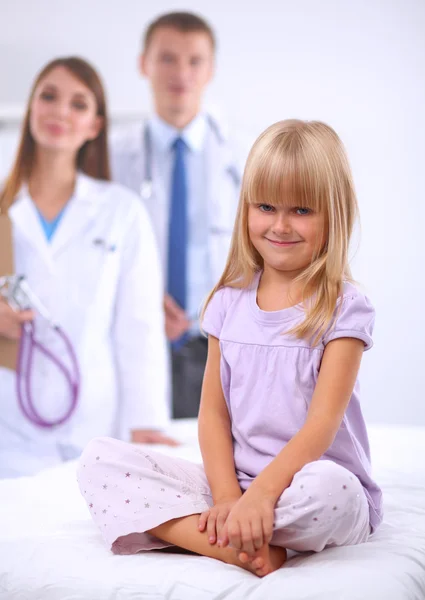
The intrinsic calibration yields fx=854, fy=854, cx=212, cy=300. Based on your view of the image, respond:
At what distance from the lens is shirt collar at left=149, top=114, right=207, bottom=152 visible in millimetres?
2777

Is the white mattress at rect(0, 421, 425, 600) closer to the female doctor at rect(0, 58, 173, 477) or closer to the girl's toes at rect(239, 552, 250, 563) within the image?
the girl's toes at rect(239, 552, 250, 563)

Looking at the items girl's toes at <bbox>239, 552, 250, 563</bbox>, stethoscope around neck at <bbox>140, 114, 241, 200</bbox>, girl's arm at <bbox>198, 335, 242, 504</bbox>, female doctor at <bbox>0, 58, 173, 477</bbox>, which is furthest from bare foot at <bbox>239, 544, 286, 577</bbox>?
stethoscope around neck at <bbox>140, 114, 241, 200</bbox>

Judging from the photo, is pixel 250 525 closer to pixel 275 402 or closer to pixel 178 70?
pixel 275 402

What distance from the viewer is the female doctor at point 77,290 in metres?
2.57

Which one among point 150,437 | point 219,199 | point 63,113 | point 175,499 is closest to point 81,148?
point 63,113

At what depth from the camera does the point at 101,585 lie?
100 centimetres

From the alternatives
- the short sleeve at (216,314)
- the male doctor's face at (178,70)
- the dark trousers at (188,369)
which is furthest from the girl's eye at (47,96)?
the short sleeve at (216,314)

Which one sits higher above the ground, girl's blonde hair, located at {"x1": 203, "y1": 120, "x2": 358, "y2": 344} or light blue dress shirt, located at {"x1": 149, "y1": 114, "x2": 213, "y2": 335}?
girl's blonde hair, located at {"x1": 203, "y1": 120, "x2": 358, "y2": 344}

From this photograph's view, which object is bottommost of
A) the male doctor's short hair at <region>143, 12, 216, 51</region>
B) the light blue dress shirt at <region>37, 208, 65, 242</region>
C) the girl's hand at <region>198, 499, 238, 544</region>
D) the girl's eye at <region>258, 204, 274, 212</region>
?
the girl's hand at <region>198, 499, 238, 544</region>

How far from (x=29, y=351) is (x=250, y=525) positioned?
1643mm

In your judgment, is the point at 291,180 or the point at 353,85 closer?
the point at 291,180

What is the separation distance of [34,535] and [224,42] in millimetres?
2142

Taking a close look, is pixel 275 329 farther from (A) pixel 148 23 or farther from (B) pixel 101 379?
(A) pixel 148 23

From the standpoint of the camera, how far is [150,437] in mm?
2436
